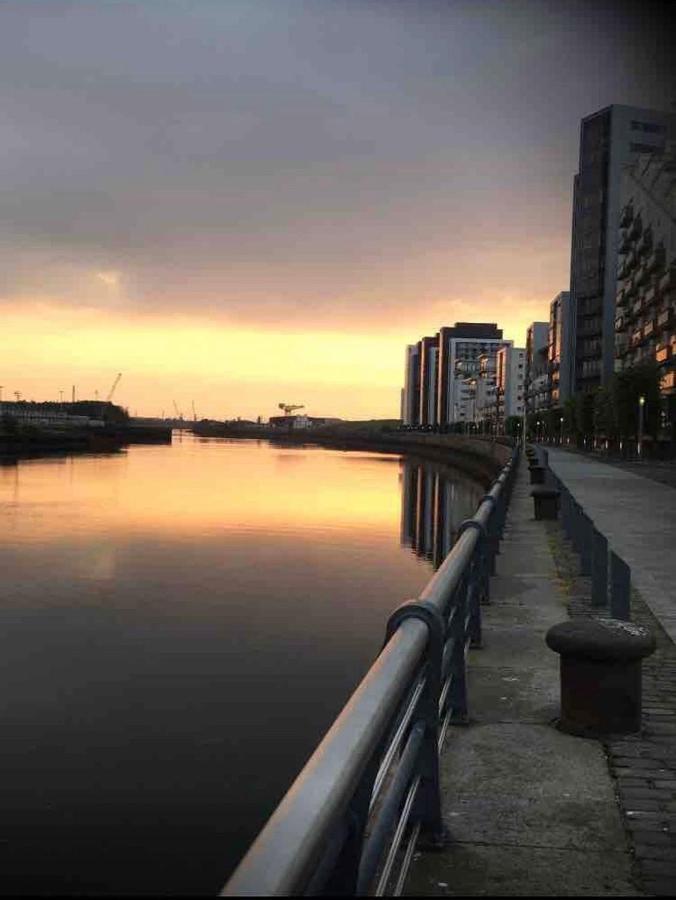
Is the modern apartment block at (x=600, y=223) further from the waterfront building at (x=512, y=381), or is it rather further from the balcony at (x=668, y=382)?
the waterfront building at (x=512, y=381)

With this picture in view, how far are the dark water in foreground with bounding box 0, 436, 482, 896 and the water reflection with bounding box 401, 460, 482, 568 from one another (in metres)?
0.38

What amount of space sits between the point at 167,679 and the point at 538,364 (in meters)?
169

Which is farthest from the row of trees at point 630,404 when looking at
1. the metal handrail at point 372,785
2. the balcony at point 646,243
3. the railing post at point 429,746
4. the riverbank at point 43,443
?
the railing post at point 429,746

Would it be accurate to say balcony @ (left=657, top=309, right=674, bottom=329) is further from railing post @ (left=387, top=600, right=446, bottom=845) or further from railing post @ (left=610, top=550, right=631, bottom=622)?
railing post @ (left=387, top=600, right=446, bottom=845)

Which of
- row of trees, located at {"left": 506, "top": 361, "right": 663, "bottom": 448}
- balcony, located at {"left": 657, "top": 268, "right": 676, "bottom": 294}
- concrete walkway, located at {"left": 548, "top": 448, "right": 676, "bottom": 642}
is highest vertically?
balcony, located at {"left": 657, "top": 268, "right": 676, "bottom": 294}

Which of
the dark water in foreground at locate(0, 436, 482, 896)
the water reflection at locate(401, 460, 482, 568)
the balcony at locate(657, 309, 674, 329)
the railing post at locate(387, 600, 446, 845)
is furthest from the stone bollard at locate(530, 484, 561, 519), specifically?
the balcony at locate(657, 309, 674, 329)

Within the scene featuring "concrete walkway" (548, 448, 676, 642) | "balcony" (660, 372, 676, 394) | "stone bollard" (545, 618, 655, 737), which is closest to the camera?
"stone bollard" (545, 618, 655, 737)

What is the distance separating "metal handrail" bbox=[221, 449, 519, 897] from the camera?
75.2 inches

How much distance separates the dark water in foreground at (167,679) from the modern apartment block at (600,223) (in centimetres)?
10558

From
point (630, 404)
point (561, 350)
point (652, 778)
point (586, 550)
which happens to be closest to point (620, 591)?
point (652, 778)

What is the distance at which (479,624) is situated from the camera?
826 centimetres

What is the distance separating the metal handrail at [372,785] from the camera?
1.91m

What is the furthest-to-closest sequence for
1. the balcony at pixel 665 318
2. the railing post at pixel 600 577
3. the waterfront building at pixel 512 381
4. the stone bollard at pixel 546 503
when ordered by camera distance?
the waterfront building at pixel 512 381 → the balcony at pixel 665 318 → the stone bollard at pixel 546 503 → the railing post at pixel 600 577

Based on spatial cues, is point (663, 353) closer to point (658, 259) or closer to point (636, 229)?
point (658, 259)
